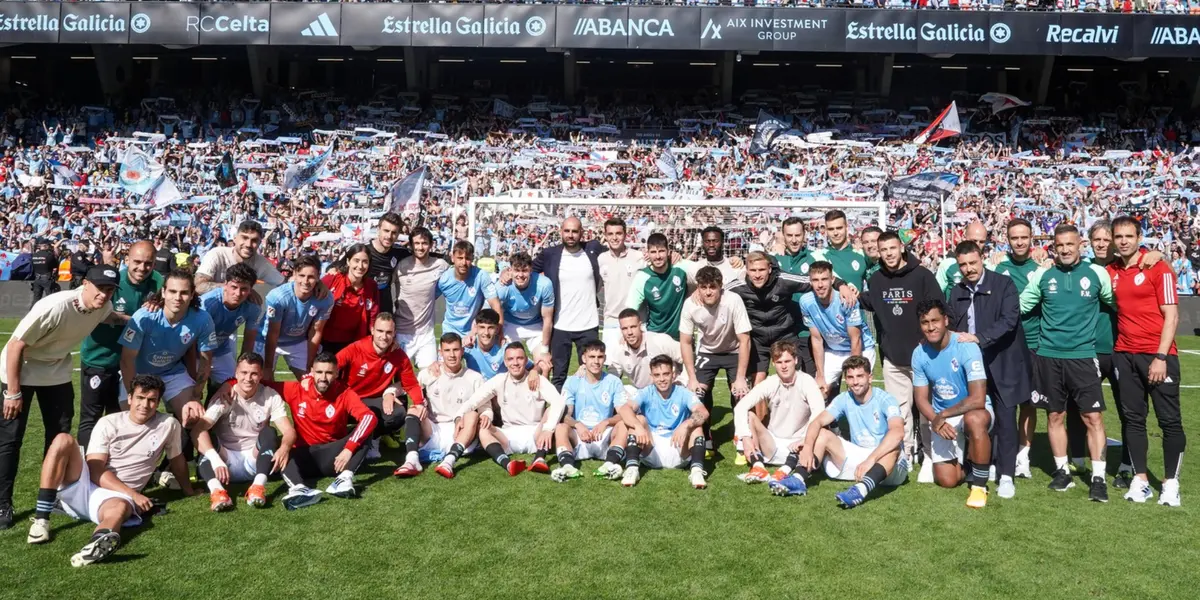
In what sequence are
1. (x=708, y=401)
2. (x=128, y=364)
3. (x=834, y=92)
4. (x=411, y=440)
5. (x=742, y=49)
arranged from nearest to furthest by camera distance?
1. (x=128, y=364)
2. (x=411, y=440)
3. (x=708, y=401)
4. (x=742, y=49)
5. (x=834, y=92)

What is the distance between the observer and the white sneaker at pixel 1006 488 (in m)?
5.86

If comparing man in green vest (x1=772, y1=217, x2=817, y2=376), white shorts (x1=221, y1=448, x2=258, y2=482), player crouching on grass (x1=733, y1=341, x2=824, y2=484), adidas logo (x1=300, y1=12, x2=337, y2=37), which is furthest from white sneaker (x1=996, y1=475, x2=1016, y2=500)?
adidas logo (x1=300, y1=12, x2=337, y2=37)

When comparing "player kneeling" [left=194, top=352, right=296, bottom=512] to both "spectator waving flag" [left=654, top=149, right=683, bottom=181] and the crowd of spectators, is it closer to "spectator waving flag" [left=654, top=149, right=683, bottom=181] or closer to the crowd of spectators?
the crowd of spectators

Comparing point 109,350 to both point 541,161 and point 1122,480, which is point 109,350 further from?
point 541,161

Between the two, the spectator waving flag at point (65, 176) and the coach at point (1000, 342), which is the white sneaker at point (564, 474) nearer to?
the coach at point (1000, 342)

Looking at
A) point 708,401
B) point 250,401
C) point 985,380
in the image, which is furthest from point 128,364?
point 985,380

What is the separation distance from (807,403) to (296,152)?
803 inches

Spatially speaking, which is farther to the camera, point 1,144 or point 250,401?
point 1,144

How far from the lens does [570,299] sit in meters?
7.97

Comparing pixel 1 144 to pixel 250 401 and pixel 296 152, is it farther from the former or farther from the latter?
pixel 250 401

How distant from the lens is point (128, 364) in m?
5.65

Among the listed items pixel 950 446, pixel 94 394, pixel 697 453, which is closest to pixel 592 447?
pixel 697 453

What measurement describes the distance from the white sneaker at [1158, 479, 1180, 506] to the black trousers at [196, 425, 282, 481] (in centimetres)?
588

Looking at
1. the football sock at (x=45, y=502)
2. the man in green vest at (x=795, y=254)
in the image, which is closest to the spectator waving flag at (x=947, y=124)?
the man in green vest at (x=795, y=254)
